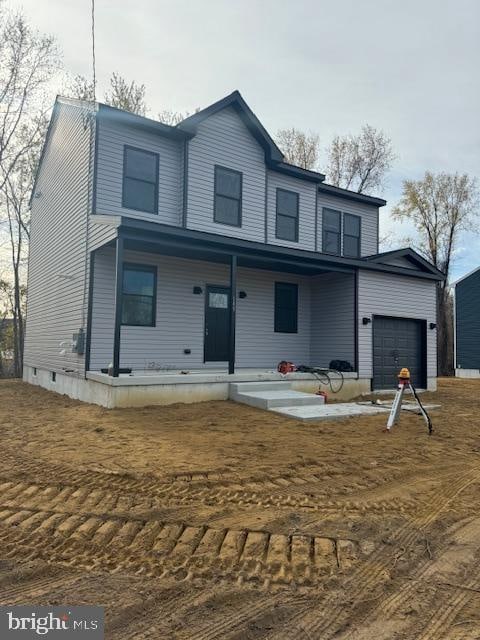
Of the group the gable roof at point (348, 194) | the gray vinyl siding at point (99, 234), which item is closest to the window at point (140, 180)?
the gray vinyl siding at point (99, 234)

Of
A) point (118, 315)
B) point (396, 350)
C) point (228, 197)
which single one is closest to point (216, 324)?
point (228, 197)

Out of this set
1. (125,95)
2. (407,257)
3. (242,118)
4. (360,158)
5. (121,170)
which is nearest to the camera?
(121,170)

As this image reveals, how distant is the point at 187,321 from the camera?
36.6 feet

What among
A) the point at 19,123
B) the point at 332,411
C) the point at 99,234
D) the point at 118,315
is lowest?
the point at 332,411

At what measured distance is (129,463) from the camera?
463 cm

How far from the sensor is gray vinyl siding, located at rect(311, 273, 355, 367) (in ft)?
38.4

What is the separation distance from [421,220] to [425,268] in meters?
16.7

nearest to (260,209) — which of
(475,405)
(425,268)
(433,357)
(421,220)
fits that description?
(425,268)

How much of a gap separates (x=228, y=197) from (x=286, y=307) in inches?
147

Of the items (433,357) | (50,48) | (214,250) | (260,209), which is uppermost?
(50,48)

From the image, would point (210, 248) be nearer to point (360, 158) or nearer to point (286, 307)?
point (286, 307)

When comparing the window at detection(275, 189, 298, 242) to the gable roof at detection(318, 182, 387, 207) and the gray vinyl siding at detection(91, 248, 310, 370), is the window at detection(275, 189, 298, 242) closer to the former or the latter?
the gray vinyl siding at detection(91, 248, 310, 370)

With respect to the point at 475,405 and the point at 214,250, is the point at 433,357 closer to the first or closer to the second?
the point at 475,405

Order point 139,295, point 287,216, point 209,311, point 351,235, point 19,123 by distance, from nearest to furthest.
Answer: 1. point 139,295
2. point 209,311
3. point 287,216
4. point 351,235
5. point 19,123
